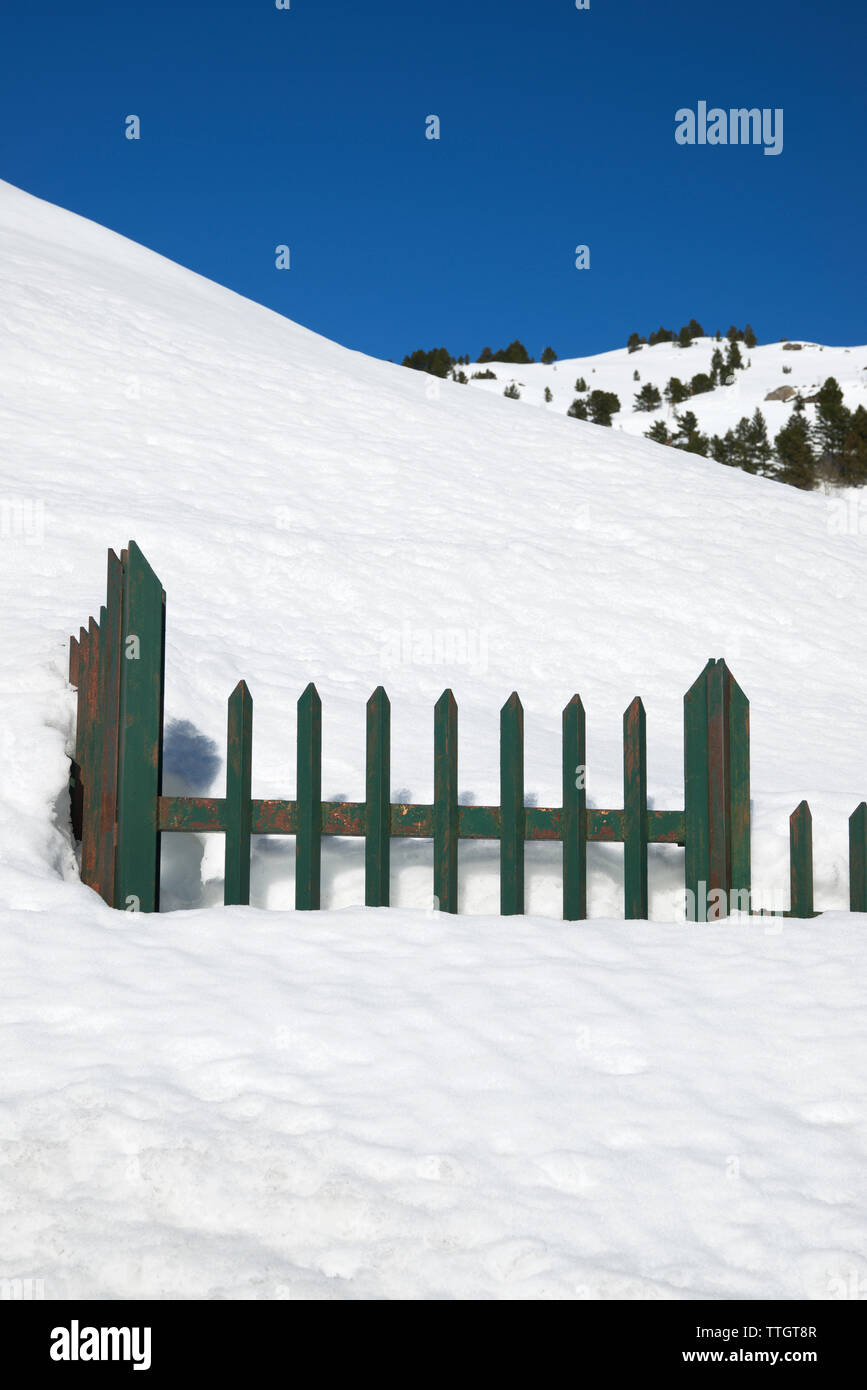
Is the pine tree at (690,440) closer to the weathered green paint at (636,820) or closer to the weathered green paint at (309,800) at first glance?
the weathered green paint at (636,820)

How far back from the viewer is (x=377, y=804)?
165 inches

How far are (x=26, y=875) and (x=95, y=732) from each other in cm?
62

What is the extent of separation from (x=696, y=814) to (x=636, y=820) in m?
0.24

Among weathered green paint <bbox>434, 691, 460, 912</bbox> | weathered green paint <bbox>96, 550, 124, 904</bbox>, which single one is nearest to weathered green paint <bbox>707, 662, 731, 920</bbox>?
weathered green paint <bbox>434, 691, 460, 912</bbox>

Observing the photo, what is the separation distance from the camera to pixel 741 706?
4457 mm

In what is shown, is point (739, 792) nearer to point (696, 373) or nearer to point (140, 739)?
point (140, 739)

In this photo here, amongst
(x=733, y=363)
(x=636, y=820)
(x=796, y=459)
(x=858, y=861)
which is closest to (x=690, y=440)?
(x=796, y=459)

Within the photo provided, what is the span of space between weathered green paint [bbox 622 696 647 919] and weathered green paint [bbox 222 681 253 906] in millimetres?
1387

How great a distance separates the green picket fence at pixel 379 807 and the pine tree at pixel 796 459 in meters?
40.4

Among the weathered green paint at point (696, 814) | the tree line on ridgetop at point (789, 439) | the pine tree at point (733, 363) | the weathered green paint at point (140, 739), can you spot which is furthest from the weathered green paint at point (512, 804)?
the pine tree at point (733, 363)

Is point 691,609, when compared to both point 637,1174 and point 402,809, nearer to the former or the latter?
point 402,809

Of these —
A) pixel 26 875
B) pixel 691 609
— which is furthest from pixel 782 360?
pixel 26 875

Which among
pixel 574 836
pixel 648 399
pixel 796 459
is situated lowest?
pixel 574 836

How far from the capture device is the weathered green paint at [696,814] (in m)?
4.40
